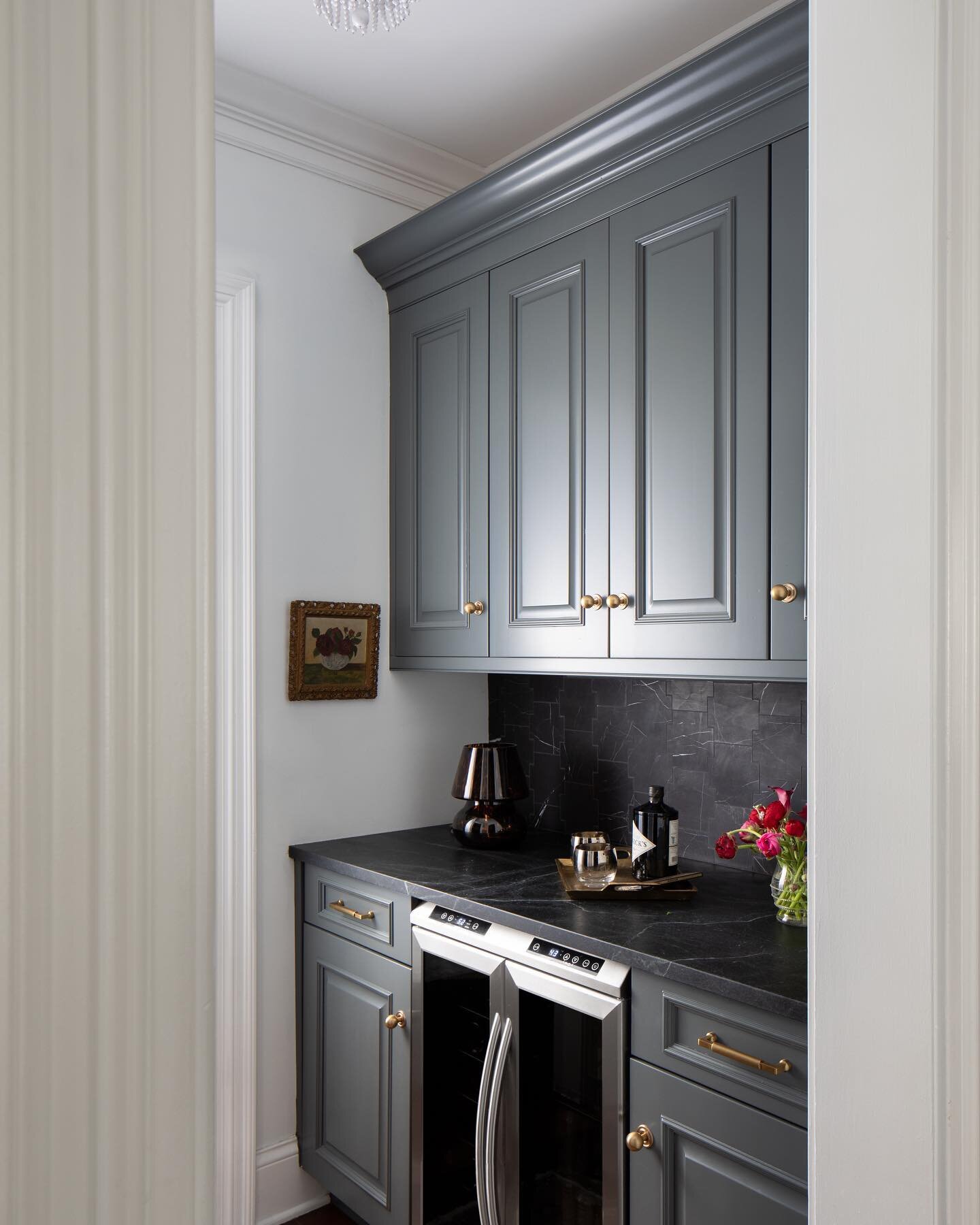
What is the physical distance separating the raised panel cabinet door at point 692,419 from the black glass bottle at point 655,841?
325mm

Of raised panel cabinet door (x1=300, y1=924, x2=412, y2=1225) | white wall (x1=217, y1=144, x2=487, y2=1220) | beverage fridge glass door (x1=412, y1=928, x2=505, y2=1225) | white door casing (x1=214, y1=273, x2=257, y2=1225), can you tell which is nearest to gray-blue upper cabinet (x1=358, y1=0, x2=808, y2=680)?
white wall (x1=217, y1=144, x2=487, y2=1220)

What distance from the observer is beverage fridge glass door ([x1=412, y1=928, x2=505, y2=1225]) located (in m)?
1.92

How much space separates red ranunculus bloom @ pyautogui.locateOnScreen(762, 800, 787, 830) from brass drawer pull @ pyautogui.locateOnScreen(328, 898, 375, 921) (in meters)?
0.93

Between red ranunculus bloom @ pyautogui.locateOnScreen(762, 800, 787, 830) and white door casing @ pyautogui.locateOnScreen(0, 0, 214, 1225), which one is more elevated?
white door casing @ pyautogui.locateOnScreen(0, 0, 214, 1225)

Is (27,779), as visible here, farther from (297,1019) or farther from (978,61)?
(297,1019)

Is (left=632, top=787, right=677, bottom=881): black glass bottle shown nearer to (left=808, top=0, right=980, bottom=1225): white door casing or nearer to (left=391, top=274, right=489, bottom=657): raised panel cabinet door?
(left=391, top=274, right=489, bottom=657): raised panel cabinet door

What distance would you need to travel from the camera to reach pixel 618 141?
190cm

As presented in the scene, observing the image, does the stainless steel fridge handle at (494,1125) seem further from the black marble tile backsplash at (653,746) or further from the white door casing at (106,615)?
the white door casing at (106,615)

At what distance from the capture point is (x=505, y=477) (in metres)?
2.24

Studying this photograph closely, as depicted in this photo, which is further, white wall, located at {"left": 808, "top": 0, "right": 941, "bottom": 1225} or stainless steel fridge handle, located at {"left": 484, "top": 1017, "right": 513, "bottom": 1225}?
stainless steel fridge handle, located at {"left": 484, "top": 1017, "right": 513, "bottom": 1225}

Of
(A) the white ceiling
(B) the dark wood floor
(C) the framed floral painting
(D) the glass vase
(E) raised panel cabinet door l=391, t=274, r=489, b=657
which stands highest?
(A) the white ceiling

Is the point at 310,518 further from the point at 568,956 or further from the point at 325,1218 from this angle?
the point at 325,1218

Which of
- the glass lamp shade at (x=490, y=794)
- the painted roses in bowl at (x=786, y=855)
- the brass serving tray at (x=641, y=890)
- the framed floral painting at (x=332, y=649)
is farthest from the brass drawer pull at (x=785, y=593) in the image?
the framed floral painting at (x=332, y=649)

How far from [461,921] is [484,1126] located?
1.23 ft
